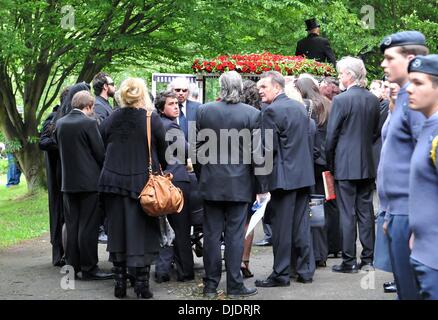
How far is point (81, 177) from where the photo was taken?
29.3 ft

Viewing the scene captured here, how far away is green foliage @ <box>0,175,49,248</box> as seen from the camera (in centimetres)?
1428

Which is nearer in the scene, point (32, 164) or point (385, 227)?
point (385, 227)

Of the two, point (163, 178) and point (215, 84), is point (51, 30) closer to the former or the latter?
point (215, 84)

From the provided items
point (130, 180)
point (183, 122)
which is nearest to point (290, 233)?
point (130, 180)

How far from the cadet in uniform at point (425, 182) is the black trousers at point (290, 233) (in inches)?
148

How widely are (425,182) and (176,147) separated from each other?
14.4ft

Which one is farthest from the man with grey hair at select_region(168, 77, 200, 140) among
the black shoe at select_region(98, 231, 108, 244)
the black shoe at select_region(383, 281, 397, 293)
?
the black shoe at select_region(383, 281, 397, 293)

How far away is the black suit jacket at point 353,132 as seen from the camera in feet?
30.0

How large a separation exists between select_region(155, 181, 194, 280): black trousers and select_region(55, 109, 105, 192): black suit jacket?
3.02 feet

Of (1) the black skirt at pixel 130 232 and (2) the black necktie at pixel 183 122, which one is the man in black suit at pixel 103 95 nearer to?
(2) the black necktie at pixel 183 122

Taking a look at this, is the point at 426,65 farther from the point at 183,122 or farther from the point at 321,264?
the point at 183,122

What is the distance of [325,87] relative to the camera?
10.4 metres
